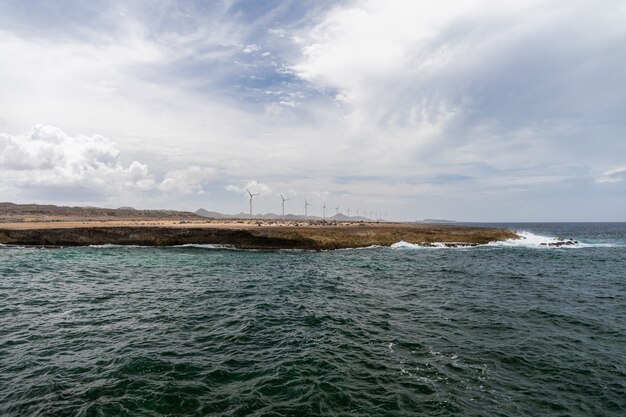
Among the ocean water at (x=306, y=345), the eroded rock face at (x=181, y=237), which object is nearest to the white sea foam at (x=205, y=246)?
the eroded rock face at (x=181, y=237)

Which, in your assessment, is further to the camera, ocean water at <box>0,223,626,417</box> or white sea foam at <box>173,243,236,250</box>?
white sea foam at <box>173,243,236,250</box>

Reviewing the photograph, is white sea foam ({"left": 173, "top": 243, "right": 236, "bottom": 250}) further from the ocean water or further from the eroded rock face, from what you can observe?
the ocean water

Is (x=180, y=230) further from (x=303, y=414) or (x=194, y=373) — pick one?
(x=303, y=414)

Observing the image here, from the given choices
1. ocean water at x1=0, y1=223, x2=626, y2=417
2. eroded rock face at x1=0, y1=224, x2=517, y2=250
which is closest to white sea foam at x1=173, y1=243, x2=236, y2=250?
eroded rock face at x1=0, y1=224, x2=517, y2=250

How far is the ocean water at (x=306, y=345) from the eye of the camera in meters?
11.6

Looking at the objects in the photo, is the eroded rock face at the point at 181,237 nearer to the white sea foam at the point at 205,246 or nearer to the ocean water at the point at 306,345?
the white sea foam at the point at 205,246

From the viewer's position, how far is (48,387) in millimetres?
12141

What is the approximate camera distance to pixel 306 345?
16.5 meters

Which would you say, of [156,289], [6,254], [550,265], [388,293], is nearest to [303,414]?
[388,293]

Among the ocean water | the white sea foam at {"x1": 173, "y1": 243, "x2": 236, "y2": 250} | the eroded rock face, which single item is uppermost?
the eroded rock face

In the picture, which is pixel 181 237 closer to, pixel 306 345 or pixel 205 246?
pixel 205 246

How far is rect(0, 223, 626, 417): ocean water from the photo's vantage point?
11.6 metres

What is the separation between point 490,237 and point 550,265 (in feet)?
111

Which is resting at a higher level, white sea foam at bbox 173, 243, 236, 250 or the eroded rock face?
the eroded rock face
